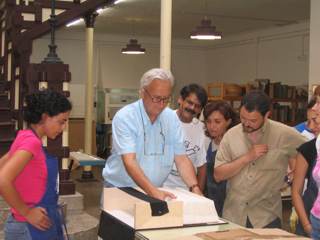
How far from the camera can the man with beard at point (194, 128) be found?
10.9 ft

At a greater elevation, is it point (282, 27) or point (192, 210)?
point (282, 27)

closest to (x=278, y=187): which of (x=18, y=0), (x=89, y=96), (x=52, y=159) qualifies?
(x=52, y=159)

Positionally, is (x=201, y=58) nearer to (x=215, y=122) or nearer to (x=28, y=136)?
(x=215, y=122)

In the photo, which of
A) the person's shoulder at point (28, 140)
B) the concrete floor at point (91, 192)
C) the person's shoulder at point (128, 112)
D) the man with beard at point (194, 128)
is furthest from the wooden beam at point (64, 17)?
the person's shoulder at point (28, 140)

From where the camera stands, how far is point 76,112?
13.0 m

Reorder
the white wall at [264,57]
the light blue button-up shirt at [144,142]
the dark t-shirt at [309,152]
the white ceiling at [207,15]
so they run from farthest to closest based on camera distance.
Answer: the white wall at [264,57] < the white ceiling at [207,15] < the light blue button-up shirt at [144,142] < the dark t-shirt at [309,152]

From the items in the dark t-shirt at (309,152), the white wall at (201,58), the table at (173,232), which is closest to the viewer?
the table at (173,232)

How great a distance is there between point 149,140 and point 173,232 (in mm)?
621

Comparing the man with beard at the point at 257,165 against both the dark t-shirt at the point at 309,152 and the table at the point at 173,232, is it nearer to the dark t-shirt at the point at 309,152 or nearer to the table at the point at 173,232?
the dark t-shirt at the point at 309,152

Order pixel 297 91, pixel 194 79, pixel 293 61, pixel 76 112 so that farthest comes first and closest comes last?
pixel 194 79 < pixel 76 112 < pixel 293 61 < pixel 297 91

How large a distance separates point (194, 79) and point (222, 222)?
13.0m

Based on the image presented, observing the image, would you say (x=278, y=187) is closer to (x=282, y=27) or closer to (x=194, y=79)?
(x=282, y=27)

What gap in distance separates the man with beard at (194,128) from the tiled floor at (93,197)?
268cm

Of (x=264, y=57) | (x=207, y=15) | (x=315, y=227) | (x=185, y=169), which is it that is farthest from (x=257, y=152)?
(x=264, y=57)
